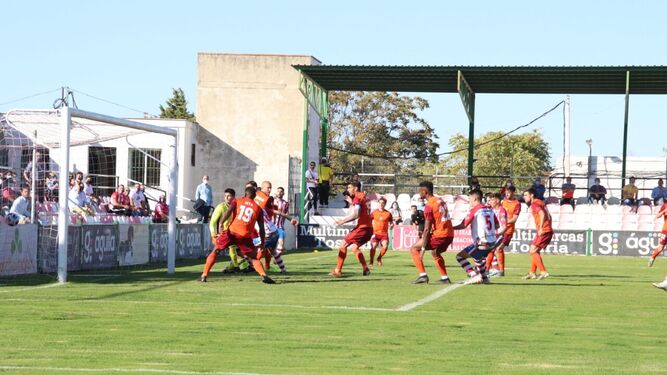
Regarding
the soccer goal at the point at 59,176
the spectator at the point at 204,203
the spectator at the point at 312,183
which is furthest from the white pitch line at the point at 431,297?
the spectator at the point at 312,183

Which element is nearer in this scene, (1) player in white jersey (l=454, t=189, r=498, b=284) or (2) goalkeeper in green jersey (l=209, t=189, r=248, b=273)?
(1) player in white jersey (l=454, t=189, r=498, b=284)

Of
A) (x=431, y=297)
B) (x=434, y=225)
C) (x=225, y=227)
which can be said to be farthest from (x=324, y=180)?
(x=431, y=297)

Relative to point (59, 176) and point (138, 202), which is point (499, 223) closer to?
point (59, 176)

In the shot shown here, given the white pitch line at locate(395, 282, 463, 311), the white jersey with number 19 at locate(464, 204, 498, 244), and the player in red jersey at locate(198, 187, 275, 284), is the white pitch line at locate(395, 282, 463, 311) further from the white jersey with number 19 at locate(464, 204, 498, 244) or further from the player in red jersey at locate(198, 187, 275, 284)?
the player in red jersey at locate(198, 187, 275, 284)

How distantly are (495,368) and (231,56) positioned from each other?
4925 cm

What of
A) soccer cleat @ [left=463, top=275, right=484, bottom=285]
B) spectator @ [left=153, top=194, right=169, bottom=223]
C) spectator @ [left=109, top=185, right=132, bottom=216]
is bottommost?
soccer cleat @ [left=463, top=275, right=484, bottom=285]

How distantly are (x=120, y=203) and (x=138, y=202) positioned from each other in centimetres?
132

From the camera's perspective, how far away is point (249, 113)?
2314 inches

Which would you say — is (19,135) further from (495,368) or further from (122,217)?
(495,368)

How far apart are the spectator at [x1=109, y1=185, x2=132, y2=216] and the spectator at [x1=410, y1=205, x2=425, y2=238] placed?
1042 cm

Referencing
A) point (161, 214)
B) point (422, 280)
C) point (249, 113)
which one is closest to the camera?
point (422, 280)

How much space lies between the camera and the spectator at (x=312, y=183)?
4572cm

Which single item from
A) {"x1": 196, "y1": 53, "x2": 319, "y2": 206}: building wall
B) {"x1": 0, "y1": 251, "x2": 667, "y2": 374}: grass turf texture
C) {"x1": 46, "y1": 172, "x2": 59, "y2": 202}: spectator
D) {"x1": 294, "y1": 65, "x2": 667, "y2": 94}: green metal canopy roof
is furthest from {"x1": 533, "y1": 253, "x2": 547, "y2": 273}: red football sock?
{"x1": 196, "y1": 53, "x2": 319, "y2": 206}: building wall

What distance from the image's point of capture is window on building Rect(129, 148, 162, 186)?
5212 centimetres
